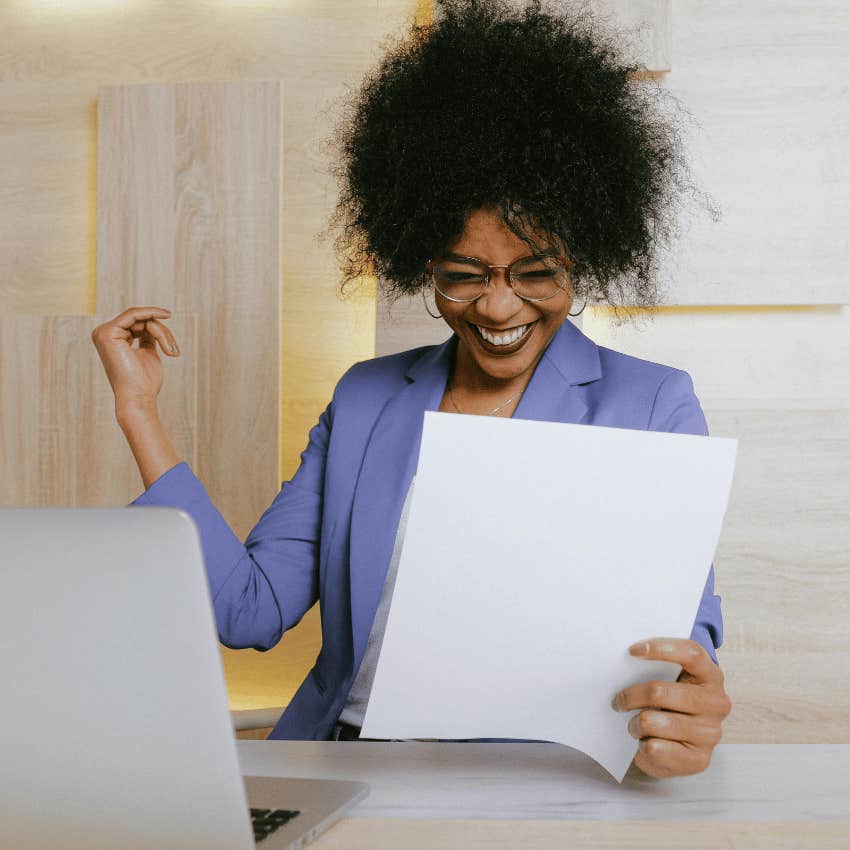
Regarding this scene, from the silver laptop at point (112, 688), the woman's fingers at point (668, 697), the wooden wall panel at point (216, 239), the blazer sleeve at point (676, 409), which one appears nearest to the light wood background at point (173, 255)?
the wooden wall panel at point (216, 239)

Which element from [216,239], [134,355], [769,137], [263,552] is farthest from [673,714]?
[216,239]

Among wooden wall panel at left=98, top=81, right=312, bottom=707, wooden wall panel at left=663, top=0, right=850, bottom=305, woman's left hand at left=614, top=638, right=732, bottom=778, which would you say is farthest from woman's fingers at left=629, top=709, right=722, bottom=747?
wooden wall panel at left=98, top=81, right=312, bottom=707

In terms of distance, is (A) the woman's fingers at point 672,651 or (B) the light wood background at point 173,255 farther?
(B) the light wood background at point 173,255

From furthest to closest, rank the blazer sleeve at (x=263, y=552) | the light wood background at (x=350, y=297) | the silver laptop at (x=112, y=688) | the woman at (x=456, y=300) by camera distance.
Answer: the light wood background at (x=350, y=297)
the woman at (x=456, y=300)
the blazer sleeve at (x=263, y=552)
the silver laptop at (x=112, y=688)

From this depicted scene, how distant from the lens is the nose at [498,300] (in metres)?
1.40

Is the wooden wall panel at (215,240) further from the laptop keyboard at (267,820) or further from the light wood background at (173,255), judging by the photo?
the laptop keyboard at (267,820)

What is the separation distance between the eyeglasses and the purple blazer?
150mm

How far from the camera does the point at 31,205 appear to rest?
2619mm

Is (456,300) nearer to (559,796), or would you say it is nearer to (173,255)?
(559,796)

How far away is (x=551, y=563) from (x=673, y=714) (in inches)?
7.8

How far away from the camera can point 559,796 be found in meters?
0.95

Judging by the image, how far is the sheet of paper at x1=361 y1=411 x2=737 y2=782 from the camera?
904mm

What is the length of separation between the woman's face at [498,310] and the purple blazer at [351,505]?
2.2 inches

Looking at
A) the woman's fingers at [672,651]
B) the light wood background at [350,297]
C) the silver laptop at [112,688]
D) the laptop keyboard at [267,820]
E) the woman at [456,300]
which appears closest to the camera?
the silver laptop at [112,688]
